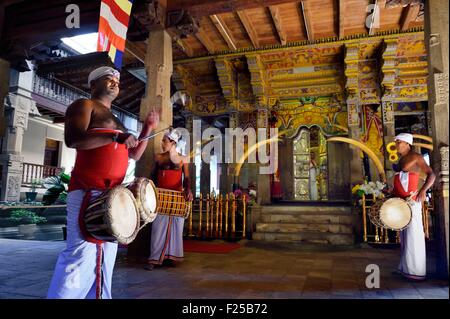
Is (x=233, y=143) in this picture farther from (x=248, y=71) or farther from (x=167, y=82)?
(x=167, y=82)

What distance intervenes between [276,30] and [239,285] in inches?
258

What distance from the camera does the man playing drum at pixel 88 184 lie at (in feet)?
7.14

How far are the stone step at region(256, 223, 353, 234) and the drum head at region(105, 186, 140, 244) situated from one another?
5.86 m

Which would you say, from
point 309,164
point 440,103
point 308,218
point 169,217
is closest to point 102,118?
point 169,217

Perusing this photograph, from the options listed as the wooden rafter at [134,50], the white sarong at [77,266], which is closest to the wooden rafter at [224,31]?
the wooden rafter at [134,50]

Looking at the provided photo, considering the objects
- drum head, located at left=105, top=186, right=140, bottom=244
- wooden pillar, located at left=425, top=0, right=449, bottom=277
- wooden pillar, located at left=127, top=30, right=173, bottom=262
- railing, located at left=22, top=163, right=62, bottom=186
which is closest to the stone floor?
wooden pillar, located at left=127, top=30, right=173, bottom=262

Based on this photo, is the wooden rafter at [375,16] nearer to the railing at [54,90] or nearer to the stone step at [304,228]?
the stone step at [304,228]

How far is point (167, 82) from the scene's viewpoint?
5.59 metres

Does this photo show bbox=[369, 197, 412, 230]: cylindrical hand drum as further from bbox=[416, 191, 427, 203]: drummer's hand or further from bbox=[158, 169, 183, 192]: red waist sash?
bbox=[158, 169, 183, 192]: red waist sash

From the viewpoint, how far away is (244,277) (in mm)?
3969

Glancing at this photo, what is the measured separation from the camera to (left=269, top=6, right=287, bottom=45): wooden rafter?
695 cm

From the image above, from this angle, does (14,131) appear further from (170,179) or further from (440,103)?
(440,103)

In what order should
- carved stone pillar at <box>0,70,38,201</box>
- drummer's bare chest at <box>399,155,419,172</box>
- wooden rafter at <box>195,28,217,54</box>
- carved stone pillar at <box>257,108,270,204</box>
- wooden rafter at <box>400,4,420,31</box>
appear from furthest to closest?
carved stone pillar at <box>0,70,38,201</box> < carved stone pillar at <box>257,108,270,204</box> < wooden rafter at <box>195,28,217,54</box> < wooden rafter at <box>400,4,420,31</box> < drummer's bare chest at <box>399,155,419,172</box>
